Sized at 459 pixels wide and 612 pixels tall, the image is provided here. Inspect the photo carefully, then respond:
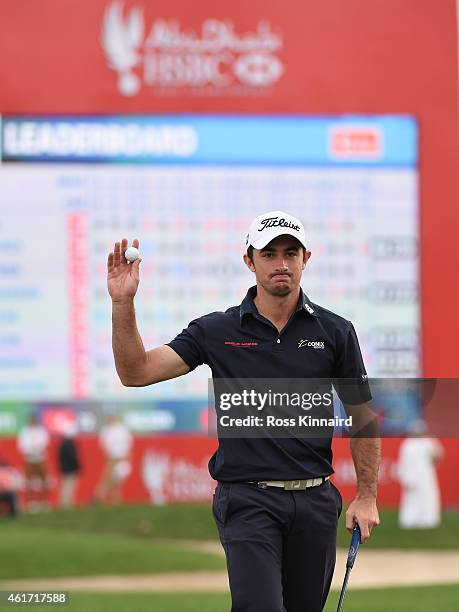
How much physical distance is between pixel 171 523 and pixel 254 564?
9271 millimetres

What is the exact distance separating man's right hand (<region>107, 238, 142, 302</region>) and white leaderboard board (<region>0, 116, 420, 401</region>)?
28.7 feet

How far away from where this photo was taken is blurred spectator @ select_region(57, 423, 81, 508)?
13805 mm

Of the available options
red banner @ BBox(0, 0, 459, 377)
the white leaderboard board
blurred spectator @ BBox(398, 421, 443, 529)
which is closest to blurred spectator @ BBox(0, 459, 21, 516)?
the white leaderboard board

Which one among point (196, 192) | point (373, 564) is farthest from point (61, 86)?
point (373, 564)

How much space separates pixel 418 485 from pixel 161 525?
2.89 meters

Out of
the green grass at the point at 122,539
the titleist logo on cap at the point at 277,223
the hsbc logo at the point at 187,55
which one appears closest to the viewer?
the titleist logo on cap at the point at 277,223

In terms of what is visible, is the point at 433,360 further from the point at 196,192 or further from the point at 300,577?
the point at 300,577

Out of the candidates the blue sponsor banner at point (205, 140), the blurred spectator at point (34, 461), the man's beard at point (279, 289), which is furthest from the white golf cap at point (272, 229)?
the blurred spectator at point (34, 461)

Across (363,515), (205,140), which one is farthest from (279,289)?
(205,140)

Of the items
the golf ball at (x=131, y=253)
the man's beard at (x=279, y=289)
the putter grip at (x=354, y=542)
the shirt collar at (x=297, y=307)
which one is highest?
the golf ball at (x=131, y=253)

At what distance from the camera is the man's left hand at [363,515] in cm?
498

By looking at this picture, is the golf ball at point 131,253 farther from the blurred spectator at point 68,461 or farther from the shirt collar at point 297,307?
the blurred spectator at point 68,461

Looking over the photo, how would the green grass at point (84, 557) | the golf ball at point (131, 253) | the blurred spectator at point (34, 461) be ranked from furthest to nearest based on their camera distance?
1. the blurred spectator at point (34, 461)
2. the green grass at point (84, 557)
3. the golf ball at point (131, 253)

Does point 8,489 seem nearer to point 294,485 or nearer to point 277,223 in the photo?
point 294,485
